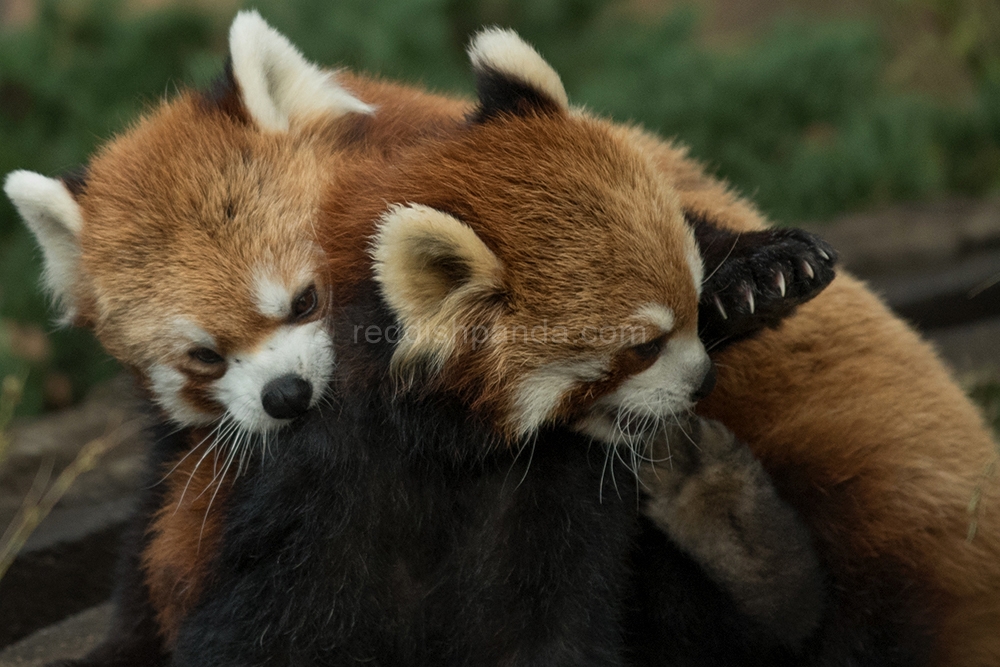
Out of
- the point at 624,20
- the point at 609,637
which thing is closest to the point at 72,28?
the point at 624,20

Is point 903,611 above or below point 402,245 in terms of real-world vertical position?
below

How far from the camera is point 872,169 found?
6703mm

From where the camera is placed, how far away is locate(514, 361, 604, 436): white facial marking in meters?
2.29

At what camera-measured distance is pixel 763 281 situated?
8.14ft

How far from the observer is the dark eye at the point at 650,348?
7.54ft

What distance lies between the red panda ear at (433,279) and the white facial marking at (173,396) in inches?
31.2

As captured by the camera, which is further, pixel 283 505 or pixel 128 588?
pixel 128 588

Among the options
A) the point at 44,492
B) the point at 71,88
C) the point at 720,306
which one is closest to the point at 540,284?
the point at 720,306

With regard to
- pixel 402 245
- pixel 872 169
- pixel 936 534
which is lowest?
pixel 936 534

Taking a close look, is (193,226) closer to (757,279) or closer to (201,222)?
(201,222)

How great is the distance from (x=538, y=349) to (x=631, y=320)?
20cm

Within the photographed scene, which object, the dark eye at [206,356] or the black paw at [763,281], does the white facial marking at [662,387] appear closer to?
the black paw at [763,281]

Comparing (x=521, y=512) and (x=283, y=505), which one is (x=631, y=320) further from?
(x=283, y=505)

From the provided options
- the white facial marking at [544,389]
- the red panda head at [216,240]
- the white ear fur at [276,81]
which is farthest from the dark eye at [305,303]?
the white facial marking at [544,389]
